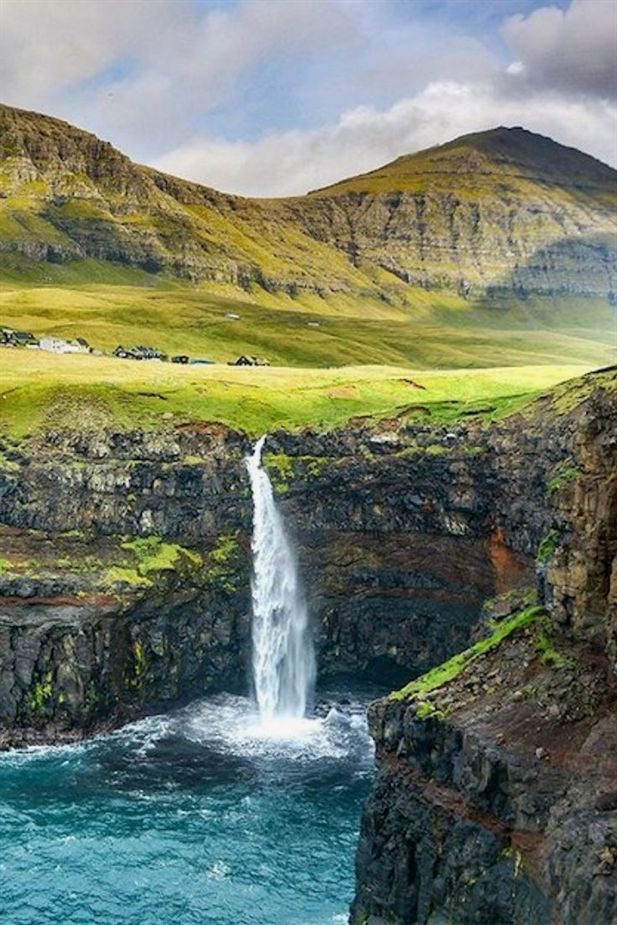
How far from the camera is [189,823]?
58.5 meters

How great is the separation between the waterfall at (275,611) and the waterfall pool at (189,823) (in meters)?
3.84

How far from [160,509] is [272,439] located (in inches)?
439

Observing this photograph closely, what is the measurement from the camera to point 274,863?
53.9 meters

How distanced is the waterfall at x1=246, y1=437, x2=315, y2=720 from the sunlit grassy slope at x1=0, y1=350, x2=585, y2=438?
23.3ft

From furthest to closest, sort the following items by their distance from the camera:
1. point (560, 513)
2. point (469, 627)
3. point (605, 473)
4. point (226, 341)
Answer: point (226, 341) → point (469, 627) → point (560, 513) → point (605, 473)

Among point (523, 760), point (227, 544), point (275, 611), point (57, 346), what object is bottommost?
point (275, 611)

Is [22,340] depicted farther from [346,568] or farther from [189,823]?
[189,823]

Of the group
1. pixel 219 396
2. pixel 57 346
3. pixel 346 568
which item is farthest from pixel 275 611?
pixel 57 346

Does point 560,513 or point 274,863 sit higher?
point 560,513

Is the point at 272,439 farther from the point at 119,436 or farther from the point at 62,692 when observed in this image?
the point at 62,692

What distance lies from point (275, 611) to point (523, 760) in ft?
148

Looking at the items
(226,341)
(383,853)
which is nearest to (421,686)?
(383,853)

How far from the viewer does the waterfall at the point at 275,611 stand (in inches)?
3130

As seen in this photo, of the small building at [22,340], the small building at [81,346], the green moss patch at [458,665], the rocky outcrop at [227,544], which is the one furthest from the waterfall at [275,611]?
the small building at [81,346]
